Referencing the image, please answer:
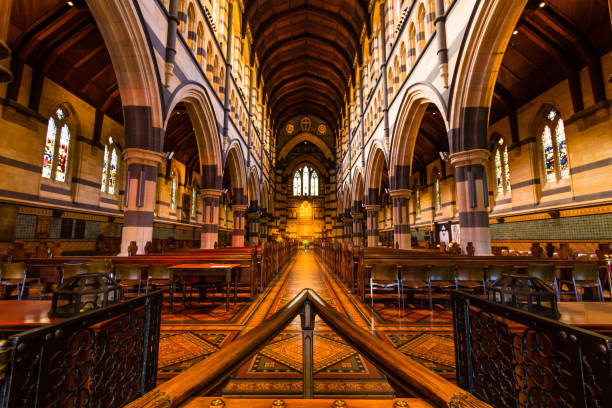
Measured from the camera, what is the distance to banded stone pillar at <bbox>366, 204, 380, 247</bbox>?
16.2 metres

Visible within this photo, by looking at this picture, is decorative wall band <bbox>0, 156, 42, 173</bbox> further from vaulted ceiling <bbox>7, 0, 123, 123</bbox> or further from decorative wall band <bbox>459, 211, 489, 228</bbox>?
decorative wall band <bbox>459, 211, 489, 228</bbox>

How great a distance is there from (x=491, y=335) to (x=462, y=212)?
6398mm

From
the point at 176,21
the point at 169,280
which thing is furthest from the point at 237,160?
the point at 169,280

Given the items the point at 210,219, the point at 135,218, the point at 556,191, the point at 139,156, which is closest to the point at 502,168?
the point at 556,191

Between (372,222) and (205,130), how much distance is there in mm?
10584

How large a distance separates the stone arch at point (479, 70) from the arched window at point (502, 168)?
599 centimetres

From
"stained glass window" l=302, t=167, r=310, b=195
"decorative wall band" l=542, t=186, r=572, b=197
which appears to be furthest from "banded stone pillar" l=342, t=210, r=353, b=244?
"decorative wall band" l=542, t=186, r=572, b=197

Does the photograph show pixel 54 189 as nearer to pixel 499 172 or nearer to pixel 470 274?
pixel 470 274

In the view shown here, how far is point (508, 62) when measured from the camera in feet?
32.3

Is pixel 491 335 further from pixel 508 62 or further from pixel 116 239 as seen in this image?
pixel 116 239

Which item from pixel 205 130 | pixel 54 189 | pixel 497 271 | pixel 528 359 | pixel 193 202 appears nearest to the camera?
pixel 528 359

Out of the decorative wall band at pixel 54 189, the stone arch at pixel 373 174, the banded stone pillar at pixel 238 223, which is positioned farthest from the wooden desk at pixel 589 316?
the banded stone pillar at pixel 238 223

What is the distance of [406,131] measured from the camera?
36.2ft

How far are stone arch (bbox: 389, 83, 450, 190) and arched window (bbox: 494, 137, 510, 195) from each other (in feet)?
13.6
